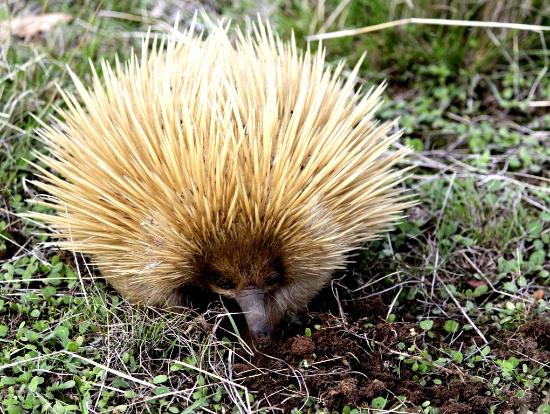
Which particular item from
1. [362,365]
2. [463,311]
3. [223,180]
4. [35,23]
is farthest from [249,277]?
[35,23]

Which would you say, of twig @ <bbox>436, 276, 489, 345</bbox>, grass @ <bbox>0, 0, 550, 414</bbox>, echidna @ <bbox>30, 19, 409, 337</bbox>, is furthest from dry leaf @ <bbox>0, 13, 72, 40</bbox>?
twig @ <bbox>436, 276, 489, 345</bbox>

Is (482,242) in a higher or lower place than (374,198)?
lower

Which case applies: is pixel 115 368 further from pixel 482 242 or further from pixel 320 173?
pixel 482 242

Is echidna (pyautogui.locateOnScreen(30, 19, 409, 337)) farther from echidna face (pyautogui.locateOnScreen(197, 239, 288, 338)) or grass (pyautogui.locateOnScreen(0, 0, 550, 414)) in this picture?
grass (pyautogui.locateOnScreen(0, 0, 550, 414))

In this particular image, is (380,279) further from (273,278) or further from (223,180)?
(223,180)

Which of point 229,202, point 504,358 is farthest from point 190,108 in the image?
point 504,358

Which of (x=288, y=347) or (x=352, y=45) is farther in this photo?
(x=352, y=45)

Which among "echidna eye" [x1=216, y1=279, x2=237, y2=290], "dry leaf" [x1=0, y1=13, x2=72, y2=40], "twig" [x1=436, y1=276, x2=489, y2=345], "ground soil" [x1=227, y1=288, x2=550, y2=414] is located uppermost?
"dry leaf" [x1=0, y1=13, x2=72, y2=40]

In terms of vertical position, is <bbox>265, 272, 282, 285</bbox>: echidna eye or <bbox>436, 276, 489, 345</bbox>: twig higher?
<bbox>265, 272, 282, 285</bbox>: echidna eye
